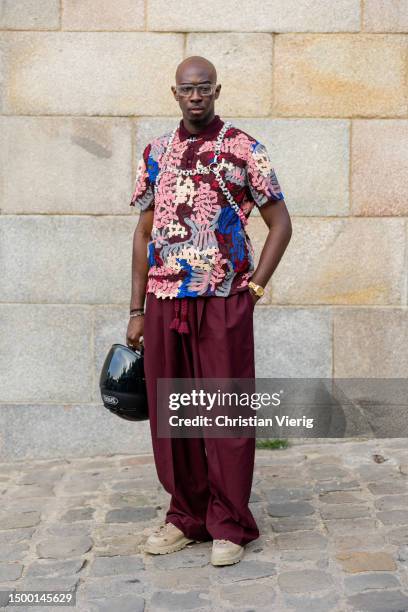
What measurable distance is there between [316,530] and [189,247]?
140cm

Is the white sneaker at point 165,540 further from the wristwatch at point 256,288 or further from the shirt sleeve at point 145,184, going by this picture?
the shirt sleeve at point 145,184

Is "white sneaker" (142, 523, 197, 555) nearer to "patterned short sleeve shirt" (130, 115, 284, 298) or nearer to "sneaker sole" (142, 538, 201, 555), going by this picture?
"sneaker sole" (142, 538, 201, 555)

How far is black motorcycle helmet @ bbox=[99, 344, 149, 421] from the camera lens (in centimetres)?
393

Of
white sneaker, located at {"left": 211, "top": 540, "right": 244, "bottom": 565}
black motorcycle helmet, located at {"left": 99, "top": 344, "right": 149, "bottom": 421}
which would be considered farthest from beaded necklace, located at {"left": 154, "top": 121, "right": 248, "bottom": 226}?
white sneaker, located at {"left": 211, "top": 540, "right": 244, "bottom": 565}

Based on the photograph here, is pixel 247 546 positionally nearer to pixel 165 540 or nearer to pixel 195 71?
pixel 165 540

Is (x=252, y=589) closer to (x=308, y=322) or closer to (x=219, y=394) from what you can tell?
(x=219, y=394)

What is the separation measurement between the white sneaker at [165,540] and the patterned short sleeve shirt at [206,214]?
1.02 meters

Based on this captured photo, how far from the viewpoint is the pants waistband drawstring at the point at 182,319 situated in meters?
3.72

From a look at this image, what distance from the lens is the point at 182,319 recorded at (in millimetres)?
3730

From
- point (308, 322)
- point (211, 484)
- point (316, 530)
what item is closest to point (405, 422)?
point (308, 322)

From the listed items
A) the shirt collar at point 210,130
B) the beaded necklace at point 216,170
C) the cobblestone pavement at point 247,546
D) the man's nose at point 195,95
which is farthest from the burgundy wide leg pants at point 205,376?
the man's nose at point 195,95

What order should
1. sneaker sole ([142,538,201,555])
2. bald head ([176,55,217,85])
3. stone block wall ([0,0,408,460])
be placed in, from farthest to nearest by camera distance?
stone block wall ([0,0,408,460])
sneaker sole ([142,538,201,555])
bald head ([176,55,217,85])

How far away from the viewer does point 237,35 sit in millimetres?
5258

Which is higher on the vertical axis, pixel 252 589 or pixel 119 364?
pixel 119 364
